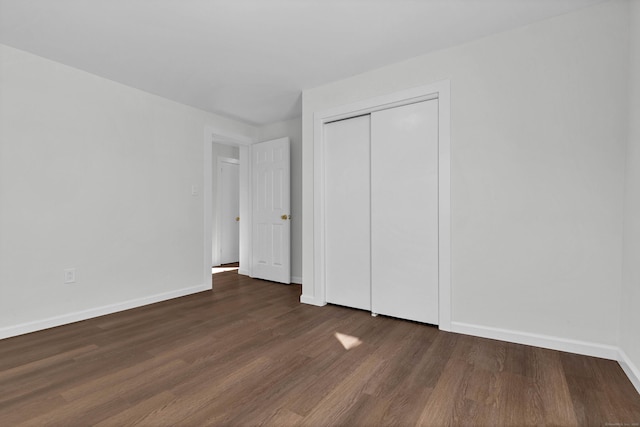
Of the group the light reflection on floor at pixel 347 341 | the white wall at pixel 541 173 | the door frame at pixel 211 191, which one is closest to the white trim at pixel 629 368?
the white wall at pixel 541 173

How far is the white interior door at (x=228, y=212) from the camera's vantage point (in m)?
6.07

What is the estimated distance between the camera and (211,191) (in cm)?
425

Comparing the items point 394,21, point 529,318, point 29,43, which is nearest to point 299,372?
point 529,318

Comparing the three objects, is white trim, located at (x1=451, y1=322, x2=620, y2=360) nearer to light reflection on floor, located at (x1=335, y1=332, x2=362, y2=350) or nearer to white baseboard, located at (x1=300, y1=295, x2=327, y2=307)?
light reflection on floor, located at (x1=335, y1=332, x2=362, y2=350)

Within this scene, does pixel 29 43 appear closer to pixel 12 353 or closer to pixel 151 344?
pixel 12 353

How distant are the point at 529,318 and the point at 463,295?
1.46 feet

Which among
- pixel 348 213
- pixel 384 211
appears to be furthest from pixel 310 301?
pixel 384 211

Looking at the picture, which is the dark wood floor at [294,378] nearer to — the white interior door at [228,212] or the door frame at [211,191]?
the door frame at [211,191]

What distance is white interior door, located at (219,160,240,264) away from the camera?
607 cm

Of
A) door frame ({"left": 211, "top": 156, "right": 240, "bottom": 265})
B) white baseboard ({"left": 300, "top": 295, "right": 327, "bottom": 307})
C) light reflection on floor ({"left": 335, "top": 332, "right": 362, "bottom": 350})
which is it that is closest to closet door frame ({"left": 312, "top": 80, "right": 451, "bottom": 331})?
light reflection on floor ({"left": 335, "top": 332, "right": 362, "bottom": 350})

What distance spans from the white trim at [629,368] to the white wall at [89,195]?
3870 millimetres

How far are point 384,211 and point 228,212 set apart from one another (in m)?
4.14

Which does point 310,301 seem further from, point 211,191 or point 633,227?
point 633,227

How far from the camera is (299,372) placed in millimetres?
1853
